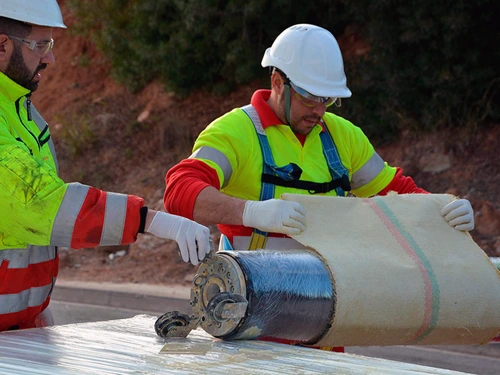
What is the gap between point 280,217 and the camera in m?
3.69

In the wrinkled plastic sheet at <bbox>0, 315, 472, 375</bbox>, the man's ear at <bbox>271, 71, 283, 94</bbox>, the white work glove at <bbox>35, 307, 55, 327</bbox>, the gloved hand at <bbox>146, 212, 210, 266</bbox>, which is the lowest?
the white work glove at <bbox>35, 307, 55, 327</bbox>

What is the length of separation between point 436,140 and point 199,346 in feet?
31.2

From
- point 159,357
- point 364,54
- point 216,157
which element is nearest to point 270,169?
point 216,157

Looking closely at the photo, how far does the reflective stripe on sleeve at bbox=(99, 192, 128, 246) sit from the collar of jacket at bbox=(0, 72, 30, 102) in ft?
2.07

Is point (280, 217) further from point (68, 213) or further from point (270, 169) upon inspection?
→ point (68, 213)

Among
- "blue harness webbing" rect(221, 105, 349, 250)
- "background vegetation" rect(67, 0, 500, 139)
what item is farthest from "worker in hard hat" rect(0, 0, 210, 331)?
"background vegetation" rect(67, 0, 500, 139)

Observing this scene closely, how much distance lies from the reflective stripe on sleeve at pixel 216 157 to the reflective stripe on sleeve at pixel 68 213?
106cm

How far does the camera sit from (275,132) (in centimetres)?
435

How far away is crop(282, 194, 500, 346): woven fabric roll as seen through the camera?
3.40 m

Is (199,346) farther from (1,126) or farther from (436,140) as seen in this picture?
(436,140)

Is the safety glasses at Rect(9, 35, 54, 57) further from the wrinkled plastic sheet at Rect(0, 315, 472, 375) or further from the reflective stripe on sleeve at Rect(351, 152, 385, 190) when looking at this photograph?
the reflective stripe on sleeve at Rect(351, 152, 385, 190)

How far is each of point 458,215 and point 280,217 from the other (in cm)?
82

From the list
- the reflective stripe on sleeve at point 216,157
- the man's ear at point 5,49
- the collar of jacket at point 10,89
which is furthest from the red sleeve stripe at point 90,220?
the reflective stripe on sleeve at point 216,157

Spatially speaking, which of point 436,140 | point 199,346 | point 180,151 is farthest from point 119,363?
point 180,151
